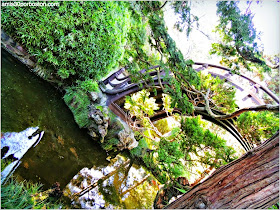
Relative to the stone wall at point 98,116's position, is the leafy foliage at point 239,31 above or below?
Answer: below

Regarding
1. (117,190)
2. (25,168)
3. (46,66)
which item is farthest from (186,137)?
(46,66)

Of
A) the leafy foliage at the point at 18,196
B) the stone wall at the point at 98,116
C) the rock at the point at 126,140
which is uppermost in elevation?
the stone wall at the point at 98,116

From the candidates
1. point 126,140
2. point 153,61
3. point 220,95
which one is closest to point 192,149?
point 220,95

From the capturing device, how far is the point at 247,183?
1.21m

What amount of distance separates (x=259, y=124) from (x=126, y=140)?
361cm

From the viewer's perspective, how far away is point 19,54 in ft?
12.7

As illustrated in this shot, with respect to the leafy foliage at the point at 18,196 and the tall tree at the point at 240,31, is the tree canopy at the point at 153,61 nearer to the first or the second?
the tall tree at the point at 240,31

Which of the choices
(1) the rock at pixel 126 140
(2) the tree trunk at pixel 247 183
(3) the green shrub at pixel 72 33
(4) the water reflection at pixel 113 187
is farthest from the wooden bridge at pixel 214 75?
(2) the tree trunk at pixel 247 183

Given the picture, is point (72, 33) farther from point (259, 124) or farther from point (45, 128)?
point (259, 124)

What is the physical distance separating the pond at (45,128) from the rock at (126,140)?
0.59m

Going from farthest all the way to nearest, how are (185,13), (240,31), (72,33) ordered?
→ (72,33) → (185,13) → (240,31)

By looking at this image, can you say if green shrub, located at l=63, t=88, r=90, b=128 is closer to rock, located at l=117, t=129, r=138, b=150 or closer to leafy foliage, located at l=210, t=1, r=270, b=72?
rock, located at l=117, t=129, r=138, b=150

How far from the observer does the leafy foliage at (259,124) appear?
211 cm

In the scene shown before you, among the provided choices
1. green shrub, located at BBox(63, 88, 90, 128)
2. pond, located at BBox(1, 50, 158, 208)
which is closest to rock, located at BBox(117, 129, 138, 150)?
pond, located at BBox(1, 50, 158, 208)
